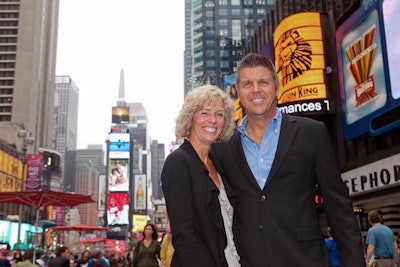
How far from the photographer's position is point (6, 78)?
4599 inches

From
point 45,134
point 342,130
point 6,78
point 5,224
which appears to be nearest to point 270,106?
point 342,130

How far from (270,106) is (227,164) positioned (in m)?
0.44

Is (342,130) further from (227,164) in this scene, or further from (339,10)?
(227,164)

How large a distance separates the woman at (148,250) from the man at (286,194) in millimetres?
6551

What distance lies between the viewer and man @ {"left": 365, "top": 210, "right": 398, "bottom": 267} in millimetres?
8625

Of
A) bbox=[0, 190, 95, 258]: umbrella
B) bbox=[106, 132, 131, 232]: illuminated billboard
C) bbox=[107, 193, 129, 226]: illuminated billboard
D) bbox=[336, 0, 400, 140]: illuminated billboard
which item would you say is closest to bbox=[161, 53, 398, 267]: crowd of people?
bbox=[0, 190, 95, 258]: umbrella

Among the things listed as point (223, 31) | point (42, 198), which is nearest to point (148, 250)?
point (42, 198)

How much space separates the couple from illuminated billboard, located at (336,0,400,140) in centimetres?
1717

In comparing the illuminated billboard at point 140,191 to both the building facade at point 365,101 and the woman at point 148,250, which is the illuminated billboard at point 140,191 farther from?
the woman at point 148,250

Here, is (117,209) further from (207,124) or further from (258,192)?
(258,192)

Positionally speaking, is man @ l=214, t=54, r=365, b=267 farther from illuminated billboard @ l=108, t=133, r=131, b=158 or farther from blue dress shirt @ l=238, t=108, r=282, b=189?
illuminated billboard @ l=108, t=133, r=131, b=158

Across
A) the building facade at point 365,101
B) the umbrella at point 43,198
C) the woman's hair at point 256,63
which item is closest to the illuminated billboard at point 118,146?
the building facade at point 365,101

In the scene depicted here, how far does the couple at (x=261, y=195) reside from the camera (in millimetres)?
2301

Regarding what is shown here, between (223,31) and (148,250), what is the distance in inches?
4765
